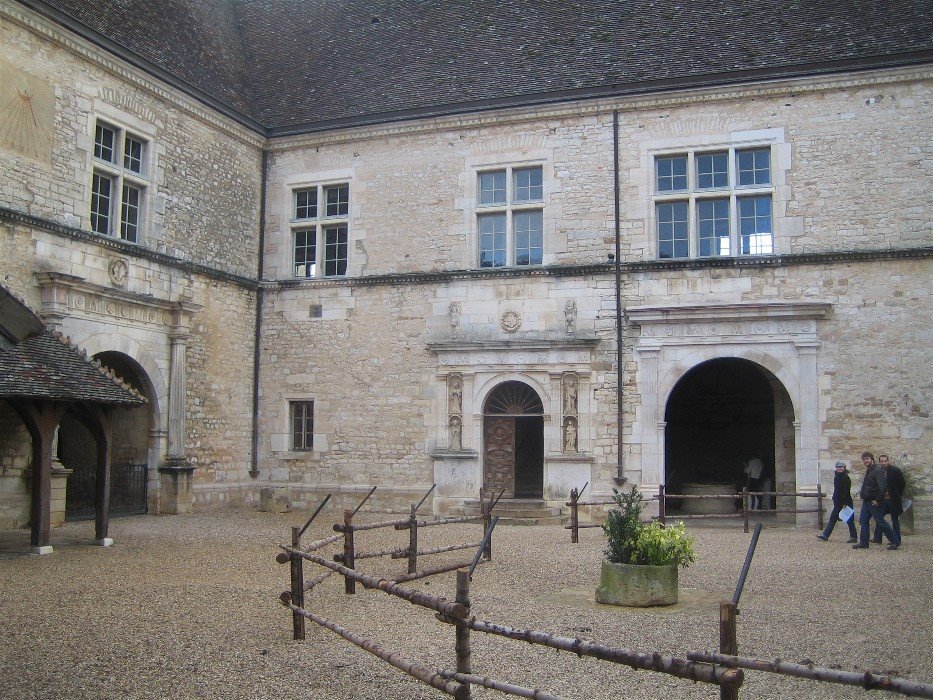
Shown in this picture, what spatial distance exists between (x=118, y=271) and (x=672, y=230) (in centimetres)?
909

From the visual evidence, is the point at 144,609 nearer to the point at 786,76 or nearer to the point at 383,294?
the point at 383,294

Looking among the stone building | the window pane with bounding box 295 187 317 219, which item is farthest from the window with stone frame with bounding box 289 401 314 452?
the window pane with bounding box 295 187 317 219

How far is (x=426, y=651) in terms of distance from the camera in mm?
6297

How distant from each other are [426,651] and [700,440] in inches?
Answer: 606

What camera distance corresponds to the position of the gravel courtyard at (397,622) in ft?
18.4

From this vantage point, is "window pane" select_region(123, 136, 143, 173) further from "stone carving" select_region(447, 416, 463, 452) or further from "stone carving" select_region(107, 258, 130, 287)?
"stone carving" select_region(447, 416, 463, 452)

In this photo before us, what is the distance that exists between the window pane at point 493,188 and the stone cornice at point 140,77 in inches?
180

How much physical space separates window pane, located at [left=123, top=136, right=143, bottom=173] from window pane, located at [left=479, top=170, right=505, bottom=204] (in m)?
5.87

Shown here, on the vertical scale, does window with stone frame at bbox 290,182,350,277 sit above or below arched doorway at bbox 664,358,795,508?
above

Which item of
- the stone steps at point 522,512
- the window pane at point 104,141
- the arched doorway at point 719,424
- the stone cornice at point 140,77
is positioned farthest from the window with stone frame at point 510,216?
the window pane at point 104,141

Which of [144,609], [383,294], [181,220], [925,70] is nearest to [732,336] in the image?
[925,70]

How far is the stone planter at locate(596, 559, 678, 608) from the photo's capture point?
786 cm

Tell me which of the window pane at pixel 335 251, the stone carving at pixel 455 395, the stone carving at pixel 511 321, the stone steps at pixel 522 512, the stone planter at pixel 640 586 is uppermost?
the window pane at pixel 335 251

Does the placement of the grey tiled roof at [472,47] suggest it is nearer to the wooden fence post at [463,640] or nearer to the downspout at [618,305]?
the downspout at [618,305]
